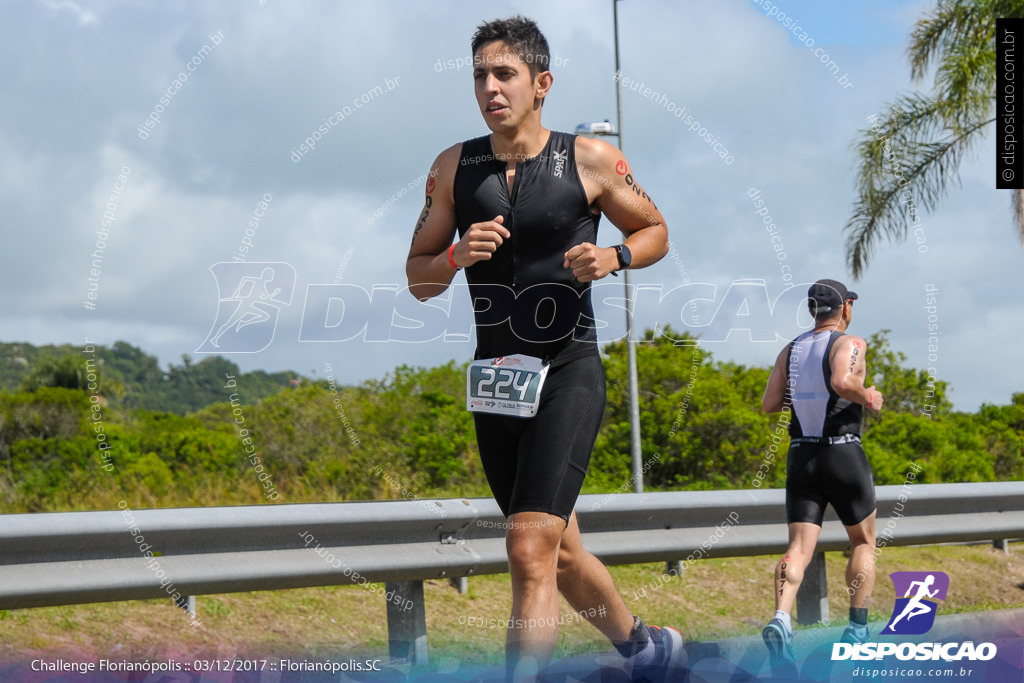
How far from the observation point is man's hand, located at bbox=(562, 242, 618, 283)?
10.6ft

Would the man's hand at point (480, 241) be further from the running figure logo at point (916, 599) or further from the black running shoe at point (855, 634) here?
the running figure logo at point (916, 599)

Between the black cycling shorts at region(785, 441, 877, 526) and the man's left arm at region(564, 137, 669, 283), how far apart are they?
6.67ft

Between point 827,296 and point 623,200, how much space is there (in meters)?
2.08

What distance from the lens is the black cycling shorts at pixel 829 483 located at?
5113mm

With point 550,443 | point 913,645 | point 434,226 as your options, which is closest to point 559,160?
point 434,226

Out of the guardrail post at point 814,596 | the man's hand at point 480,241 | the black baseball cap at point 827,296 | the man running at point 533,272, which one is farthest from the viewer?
the guardrail post at point 814,596

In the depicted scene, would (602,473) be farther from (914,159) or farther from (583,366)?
(583,366)

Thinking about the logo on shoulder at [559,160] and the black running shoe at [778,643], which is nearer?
Result: the logo on shoulder at [559,160]


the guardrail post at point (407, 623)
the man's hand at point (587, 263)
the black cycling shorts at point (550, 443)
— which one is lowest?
the guardrail post at point (407, 623)

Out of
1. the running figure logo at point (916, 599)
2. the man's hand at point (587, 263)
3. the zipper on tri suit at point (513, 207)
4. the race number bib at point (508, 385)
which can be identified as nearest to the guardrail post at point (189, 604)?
the race number bib at point (508, 385)

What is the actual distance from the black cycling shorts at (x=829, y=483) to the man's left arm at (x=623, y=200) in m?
2.03

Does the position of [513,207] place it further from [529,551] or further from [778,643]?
[778,643]

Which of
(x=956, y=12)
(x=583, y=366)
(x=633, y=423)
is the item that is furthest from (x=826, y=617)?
(x=956, y=12)

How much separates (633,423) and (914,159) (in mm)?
5493
